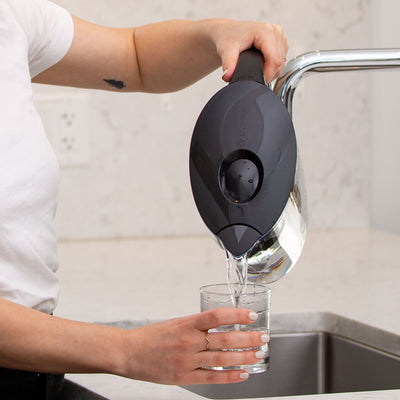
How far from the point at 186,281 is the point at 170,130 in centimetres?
53

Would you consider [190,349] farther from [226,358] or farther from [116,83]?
[116,83]

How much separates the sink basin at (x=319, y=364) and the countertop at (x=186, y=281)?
0.02 meters

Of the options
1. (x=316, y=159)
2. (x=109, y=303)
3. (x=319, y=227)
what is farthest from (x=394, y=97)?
(x=109, y=303)

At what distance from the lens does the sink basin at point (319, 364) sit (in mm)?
1076

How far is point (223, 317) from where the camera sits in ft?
2.28

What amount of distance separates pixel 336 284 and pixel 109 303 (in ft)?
1.22

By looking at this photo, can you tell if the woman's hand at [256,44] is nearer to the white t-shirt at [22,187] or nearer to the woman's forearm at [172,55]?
the woman's forearm at [172,55]

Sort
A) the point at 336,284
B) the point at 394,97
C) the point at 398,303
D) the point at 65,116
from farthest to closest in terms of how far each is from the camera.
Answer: the point at 394,97 → the point at 65,116 → the point at 336,284 → the point at 398,303

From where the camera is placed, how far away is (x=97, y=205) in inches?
70.5

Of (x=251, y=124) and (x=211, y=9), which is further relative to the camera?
(x=211, y=9)

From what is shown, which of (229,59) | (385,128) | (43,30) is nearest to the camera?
(229,59)

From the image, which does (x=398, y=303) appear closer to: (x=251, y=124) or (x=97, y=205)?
(x=251, y=124)

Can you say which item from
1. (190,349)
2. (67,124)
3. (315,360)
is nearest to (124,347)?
(190,349)

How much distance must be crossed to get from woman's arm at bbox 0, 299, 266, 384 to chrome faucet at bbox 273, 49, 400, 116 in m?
0.27
